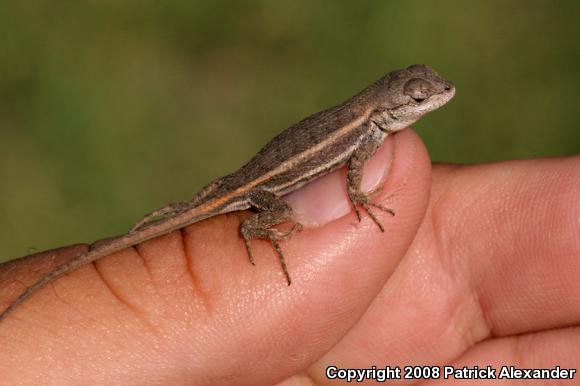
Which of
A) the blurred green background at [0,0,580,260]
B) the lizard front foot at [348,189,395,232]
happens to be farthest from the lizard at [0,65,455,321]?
the blurred green background at [0,0,580,260]

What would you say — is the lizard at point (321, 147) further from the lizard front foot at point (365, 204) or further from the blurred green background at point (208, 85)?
the blurred green background at point (208, 85)

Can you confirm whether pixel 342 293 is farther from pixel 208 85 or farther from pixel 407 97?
pixel 208 85

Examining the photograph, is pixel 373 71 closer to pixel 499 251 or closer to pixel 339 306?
pixel 499 251

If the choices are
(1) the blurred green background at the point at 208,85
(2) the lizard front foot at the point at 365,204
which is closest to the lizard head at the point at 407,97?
(2) the lizard front foot at the point at 365,204

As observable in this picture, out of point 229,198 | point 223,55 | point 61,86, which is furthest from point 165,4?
point 229,198

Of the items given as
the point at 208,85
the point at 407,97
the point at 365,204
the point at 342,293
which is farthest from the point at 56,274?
the point at 208,85

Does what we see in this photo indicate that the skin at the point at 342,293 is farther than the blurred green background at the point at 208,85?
No
